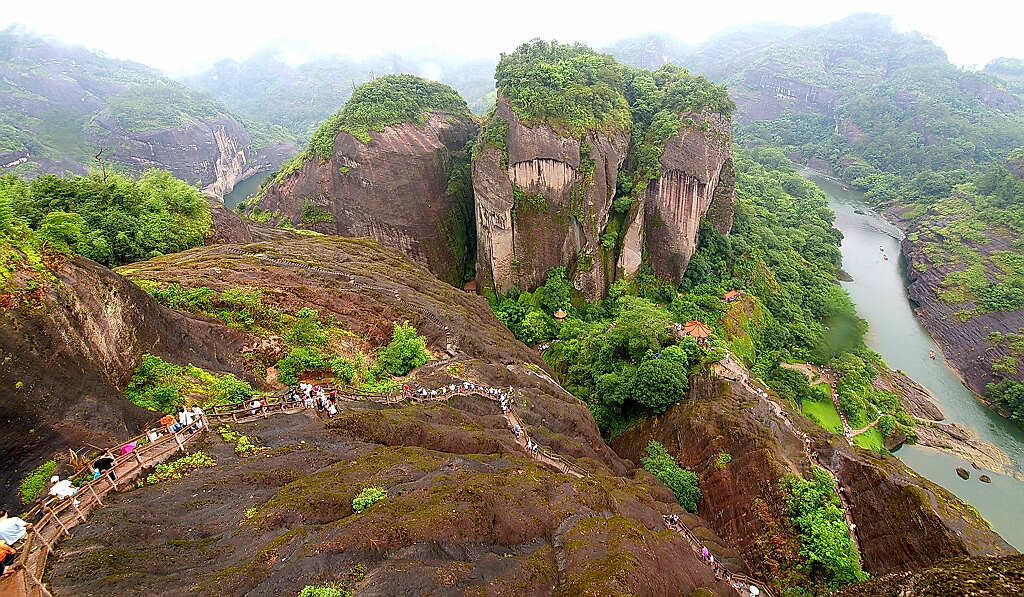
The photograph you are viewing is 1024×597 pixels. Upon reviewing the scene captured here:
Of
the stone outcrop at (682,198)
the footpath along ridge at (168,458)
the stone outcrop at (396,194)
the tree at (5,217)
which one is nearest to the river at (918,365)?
the stone outcrop at (682,198)

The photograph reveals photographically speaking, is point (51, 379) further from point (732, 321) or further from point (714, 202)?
point (714, 202)

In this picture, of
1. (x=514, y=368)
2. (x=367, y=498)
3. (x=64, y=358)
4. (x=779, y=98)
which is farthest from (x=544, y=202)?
(x=779, y=98)

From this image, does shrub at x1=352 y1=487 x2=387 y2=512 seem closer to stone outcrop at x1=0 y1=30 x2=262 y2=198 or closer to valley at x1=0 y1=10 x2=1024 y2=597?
valley at x1=0 y1=10 x2=1024 y2=597

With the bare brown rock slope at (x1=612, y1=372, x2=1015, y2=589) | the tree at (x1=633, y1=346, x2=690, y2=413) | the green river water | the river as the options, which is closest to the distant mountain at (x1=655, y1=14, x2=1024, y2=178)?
the river

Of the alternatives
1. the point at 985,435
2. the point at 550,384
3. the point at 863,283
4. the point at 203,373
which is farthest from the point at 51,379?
the point at 863,283

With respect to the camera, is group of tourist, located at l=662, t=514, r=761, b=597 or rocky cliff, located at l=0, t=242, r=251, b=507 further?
group of tourist, located at l=662, t=514, r=761, b=597

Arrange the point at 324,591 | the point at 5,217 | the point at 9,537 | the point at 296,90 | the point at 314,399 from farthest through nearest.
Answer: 1. the point at 296,90
2. the point at 314,399
3. the point at 5,217
4. the point at 324,591
5. the point at 9,537

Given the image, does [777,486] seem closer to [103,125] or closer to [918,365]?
[918,365]
